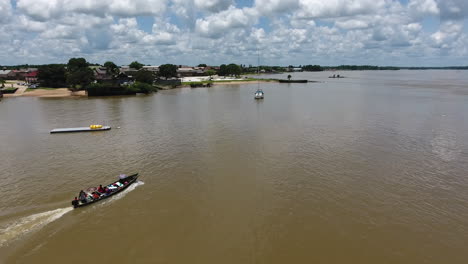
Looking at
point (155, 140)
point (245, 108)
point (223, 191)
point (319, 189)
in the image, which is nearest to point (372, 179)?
point (319, 189)

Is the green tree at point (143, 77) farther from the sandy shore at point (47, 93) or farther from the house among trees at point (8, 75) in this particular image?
the house among trees at point (8, 75)

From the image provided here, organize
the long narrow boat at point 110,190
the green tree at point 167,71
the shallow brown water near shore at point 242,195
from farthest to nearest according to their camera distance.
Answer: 1. the green tree at point 167,71
2. the long narrow boat at point 110,190
3. the shallow brown water near shore at point 242,195

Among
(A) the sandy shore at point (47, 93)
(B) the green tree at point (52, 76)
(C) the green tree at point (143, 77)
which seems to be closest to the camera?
(A) the sandy shore at point (47, 93)

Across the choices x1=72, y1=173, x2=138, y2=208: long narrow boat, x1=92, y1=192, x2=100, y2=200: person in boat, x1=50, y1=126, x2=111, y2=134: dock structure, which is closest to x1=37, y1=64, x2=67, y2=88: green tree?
x1=50, y1=126, x2=111, y2=134: dock structure

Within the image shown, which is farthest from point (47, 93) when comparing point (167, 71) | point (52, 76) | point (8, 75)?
point (8, 75)

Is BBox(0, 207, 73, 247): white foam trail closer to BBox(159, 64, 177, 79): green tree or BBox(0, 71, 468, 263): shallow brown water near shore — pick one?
BBox(0, 71, 468, 263): shallow brown water near shore

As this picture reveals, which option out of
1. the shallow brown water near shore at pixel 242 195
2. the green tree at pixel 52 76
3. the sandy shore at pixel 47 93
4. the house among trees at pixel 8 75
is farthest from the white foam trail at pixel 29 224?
the house among trees at pixel 8 75
